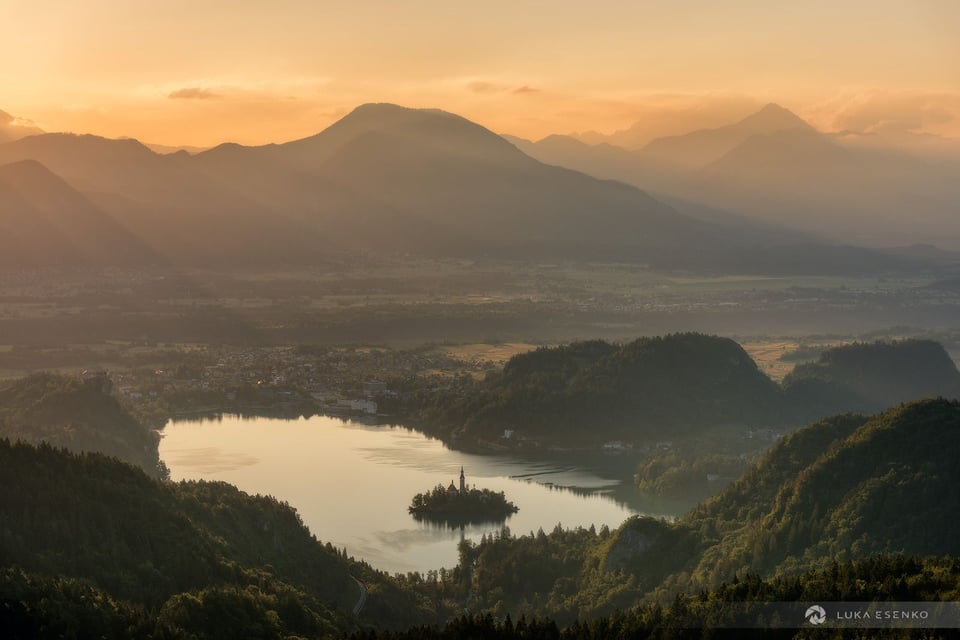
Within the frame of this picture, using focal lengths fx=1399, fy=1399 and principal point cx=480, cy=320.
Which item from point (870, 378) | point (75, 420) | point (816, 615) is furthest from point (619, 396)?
point (816, 615)

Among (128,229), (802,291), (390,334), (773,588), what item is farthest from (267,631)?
(128,229)

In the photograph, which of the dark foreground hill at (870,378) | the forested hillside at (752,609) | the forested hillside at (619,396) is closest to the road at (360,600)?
the forested hillside at (752,609)

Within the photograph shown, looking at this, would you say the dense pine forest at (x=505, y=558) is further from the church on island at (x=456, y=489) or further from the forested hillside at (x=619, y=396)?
the forested hillside at (x=619, y=396)

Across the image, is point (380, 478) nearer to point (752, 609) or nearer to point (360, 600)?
point (360, 600)

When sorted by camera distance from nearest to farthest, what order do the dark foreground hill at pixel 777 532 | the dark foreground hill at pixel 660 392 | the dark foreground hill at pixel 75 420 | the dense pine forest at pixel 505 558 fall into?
the dense pine forest at pixel 505 558
the dark foreground hill at pixel 777 532
the dark foreground hill at pixel 75 420
the dark foreground hill at pixel 660 392

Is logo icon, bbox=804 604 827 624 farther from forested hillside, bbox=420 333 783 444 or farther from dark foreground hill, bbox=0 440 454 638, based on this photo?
forested hillside, bbox=420 333 783 444

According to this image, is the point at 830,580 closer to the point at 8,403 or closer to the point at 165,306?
the point at 8,403
